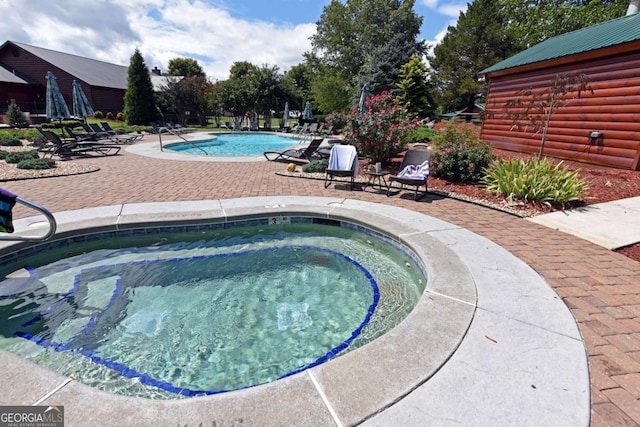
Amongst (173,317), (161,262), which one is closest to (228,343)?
(173,317)

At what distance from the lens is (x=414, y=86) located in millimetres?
25062

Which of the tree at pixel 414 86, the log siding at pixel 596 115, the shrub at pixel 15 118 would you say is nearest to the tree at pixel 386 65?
the tree at pixel 414 86

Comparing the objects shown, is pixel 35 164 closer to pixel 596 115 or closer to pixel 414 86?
pixel 596 115

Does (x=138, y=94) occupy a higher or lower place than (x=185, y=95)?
lower

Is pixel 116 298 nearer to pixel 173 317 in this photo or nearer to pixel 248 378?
pixel 173 317

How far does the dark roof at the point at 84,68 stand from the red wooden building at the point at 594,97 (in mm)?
35643

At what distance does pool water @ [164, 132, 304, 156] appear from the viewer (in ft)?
53.4

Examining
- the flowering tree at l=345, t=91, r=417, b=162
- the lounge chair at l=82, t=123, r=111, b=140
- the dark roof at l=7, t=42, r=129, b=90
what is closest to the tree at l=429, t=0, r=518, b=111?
the flowering tree at l=345, t=91, r=417, b=162

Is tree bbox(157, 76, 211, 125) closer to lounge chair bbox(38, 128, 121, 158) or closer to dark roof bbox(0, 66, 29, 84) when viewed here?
dark roof bbox(0, 66, 29, 84)

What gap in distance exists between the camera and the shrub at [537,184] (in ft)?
20.6

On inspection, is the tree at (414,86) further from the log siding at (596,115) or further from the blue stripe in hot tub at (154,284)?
the blue stripe in hot tub at (154,284)

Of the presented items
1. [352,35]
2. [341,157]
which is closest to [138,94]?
[352,35]

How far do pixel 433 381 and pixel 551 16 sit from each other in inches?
1429

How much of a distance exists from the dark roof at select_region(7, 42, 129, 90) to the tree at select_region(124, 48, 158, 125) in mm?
6057
